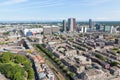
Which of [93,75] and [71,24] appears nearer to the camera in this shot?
[93,75]

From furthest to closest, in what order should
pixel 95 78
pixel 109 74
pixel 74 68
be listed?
pixel 74 68 < pixel 109 74 < pixel 95 78

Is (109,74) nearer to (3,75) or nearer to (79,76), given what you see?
(79,76)

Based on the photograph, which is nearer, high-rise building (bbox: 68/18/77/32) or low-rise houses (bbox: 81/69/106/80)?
low-rise houses (bbox: 81/69/106/80)

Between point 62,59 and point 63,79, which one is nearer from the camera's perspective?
point 63,79

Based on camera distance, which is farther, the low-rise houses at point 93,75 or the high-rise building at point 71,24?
the high-rise building at point 71,24

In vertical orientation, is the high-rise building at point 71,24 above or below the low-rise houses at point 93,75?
above

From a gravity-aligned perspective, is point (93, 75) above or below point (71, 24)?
below

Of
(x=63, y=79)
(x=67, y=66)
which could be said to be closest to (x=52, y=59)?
(x=67, y=66)

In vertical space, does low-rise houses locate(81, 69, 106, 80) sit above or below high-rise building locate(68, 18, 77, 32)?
below

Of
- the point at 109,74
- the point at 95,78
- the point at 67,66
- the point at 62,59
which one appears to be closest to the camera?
the point at 95,78

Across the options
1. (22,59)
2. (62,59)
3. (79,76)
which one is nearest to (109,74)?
(79,76)
